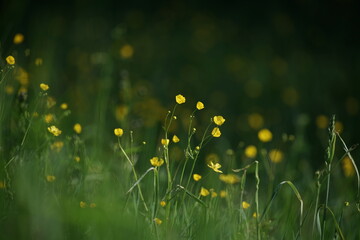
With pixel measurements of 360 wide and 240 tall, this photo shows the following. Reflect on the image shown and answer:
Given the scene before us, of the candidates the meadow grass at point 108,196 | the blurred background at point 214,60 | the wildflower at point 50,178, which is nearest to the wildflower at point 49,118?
the meadow grass at point 108,196

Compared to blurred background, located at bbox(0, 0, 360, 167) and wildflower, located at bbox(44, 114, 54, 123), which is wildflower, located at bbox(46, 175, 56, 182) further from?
blurred background, located at bbox(0, 0, 360, 167)

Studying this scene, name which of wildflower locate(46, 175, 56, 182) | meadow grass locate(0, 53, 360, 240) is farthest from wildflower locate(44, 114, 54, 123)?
wildflower locate(46, 175, 56, 182)

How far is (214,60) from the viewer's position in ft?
16.9

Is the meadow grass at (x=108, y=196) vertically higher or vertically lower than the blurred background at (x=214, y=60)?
higher

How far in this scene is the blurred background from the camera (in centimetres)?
365

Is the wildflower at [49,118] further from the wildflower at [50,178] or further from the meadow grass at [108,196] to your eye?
the wildflower at [50,178]

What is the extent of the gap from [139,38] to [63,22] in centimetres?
73

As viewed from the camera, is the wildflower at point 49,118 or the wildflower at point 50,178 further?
the wildflower at point 49,118

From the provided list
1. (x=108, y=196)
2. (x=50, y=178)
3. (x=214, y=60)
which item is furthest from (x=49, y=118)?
(x=214, y=60)

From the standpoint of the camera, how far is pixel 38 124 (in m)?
1.86

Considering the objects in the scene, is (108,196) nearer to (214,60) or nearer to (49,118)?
(49,118)

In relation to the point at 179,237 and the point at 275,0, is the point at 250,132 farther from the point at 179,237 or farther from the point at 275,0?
the point at 275,0

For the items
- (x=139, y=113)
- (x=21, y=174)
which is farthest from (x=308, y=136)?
(x=21, y=174)

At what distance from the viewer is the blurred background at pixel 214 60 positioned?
3652 mm
